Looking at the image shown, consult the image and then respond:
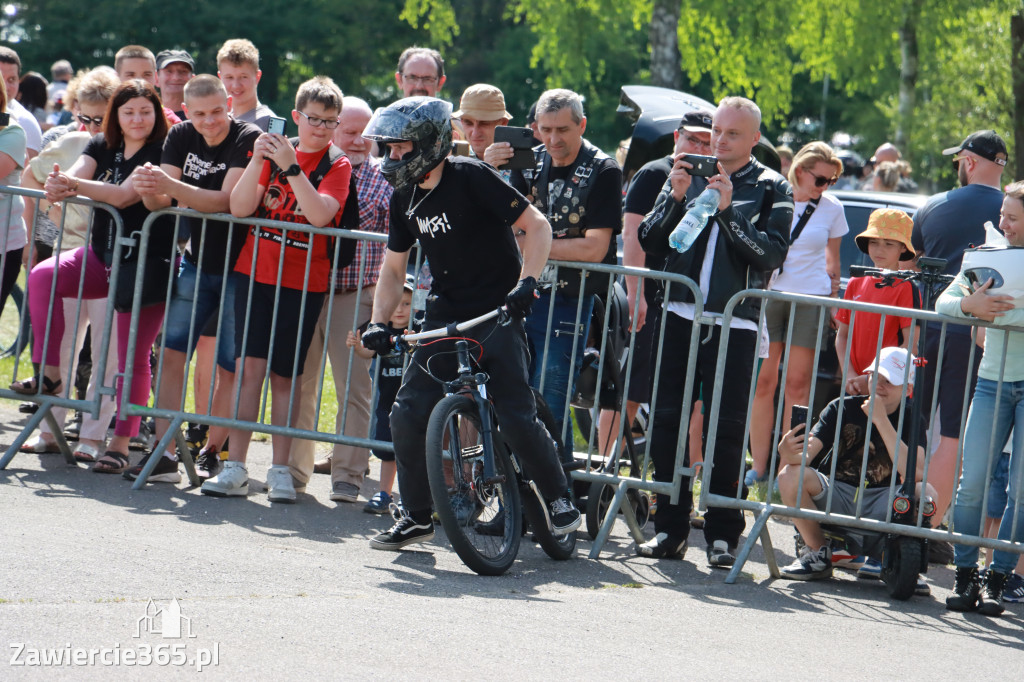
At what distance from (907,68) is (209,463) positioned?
2109 centimetres

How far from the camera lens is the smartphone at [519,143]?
264 inches

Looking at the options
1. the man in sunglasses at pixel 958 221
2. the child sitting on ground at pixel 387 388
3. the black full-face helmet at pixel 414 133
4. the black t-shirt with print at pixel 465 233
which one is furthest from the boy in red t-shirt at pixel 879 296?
the black full-face helmet at pixel 414 133

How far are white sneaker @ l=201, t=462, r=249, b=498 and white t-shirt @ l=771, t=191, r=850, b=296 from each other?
3.64 meters

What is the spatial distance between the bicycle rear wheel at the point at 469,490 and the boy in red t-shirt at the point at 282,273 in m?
1.54

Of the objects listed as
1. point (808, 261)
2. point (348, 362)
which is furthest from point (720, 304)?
point (808, 261)

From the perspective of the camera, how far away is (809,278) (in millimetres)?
8664

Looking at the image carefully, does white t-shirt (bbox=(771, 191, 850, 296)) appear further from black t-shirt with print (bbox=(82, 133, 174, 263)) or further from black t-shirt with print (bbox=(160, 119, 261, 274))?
black t-shirt with print (bbox=(82, 133, 174, 263))

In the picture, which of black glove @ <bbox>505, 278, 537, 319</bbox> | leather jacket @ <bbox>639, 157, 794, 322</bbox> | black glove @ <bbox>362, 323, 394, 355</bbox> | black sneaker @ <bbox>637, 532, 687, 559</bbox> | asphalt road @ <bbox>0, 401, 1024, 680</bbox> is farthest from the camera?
black sneaker @ <bbox>637, 532, 687, 559</bbox>

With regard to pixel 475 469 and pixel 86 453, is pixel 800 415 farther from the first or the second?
pixel 86 453

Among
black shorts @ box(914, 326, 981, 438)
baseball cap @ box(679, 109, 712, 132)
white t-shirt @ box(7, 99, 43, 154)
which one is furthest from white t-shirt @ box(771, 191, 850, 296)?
white t-shirt @ box(7, 99, 43, 154)

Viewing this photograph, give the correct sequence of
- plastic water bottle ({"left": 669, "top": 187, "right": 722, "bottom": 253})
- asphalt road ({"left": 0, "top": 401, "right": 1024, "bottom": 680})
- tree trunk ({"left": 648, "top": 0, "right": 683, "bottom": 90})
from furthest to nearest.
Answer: tree trunk ({"left": 648, "top": 0, "right": 683, "bottom": 90})
plastic water bottle ({"left": 669, "top": 187, "right": 722, "bottom": 253})
asphalt road ({"left": 0, "top": 401, "right": 1024, "bottom": 680})

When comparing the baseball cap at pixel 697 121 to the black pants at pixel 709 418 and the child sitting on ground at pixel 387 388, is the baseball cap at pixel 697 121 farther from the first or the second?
the child sitting on ground at pixel 387 388

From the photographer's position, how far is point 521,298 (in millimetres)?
5664

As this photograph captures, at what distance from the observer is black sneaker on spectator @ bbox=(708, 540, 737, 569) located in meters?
6.57
